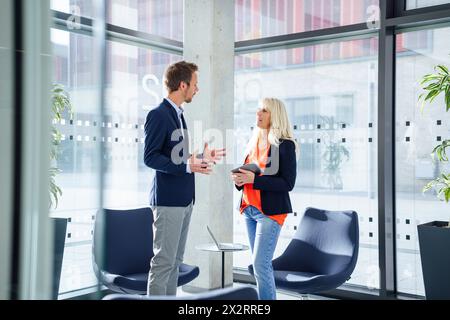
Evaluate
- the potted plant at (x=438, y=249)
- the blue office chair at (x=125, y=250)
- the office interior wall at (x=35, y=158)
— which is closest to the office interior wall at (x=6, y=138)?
the office interior wall at (x=35, y=158)

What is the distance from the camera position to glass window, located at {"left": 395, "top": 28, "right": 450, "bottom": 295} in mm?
3996

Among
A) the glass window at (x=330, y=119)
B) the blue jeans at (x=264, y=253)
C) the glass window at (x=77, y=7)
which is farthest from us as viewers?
the glass window at (x=330, y=119)

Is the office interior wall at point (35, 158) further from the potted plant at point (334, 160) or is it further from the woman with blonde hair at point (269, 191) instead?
the potted plant at point (334, 160)

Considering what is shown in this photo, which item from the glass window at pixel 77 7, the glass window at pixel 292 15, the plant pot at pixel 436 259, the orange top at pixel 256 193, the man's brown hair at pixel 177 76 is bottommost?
the plant pot at pixel 436 259

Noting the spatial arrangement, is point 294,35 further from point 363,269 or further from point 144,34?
point 363,269

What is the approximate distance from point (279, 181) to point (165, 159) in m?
0.82

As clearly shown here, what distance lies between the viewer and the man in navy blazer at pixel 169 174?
286 cm

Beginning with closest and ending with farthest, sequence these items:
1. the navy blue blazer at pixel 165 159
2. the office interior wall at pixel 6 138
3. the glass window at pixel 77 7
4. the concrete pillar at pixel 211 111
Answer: the office interior wall at pixel 6 138, the navy blue blazer at pixel 165 159, the glass window at pixel 77 7, the concrete pillar at pixel 211 111

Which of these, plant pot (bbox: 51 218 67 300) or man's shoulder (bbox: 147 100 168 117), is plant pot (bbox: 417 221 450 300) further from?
plant pot (bbox: 51 218 67 300)

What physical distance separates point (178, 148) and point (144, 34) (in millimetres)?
2154

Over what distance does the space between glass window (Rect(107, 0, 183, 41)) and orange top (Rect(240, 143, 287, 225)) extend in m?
1.95

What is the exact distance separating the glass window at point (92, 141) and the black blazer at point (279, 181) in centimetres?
163

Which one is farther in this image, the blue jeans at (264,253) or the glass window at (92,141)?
the glass window at (92,141)

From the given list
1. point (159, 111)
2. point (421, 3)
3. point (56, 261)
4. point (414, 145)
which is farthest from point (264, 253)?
point (421, 3)
